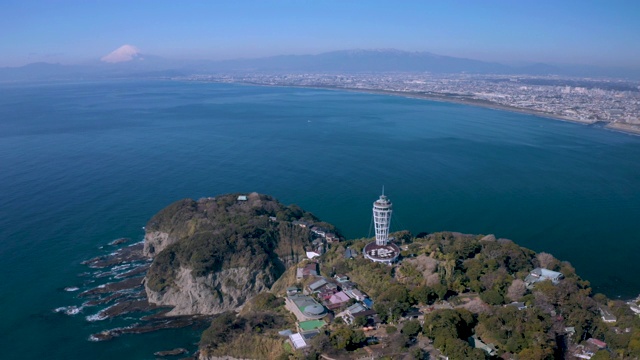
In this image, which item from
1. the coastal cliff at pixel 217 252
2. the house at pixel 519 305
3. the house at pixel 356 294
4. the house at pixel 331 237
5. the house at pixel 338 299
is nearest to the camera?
the house at pixel 519 305

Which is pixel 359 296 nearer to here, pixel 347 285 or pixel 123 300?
pixel 347 285

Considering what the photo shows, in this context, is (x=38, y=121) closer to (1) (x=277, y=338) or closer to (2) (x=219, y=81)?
(1) (x=277, y=338)

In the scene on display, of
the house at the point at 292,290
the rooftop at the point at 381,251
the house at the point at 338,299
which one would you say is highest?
the rooftop at the point at 381,251

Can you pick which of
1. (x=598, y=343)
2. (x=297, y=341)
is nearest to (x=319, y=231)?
(x=297, y=341)

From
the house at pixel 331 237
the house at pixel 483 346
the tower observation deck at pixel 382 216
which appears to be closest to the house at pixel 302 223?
the house at pixel 331 237

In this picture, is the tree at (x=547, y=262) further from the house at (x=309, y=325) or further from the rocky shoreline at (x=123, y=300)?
the rocky shoreline at (x=123, y=300)

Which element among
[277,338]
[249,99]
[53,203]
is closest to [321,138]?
[53,203]

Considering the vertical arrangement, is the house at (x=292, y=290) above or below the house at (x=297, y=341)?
above

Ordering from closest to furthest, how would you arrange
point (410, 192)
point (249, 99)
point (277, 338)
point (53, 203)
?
1. point (277, 338)
2. point (53, 203)
3. point (410, 192)
4. point (249, 99)
